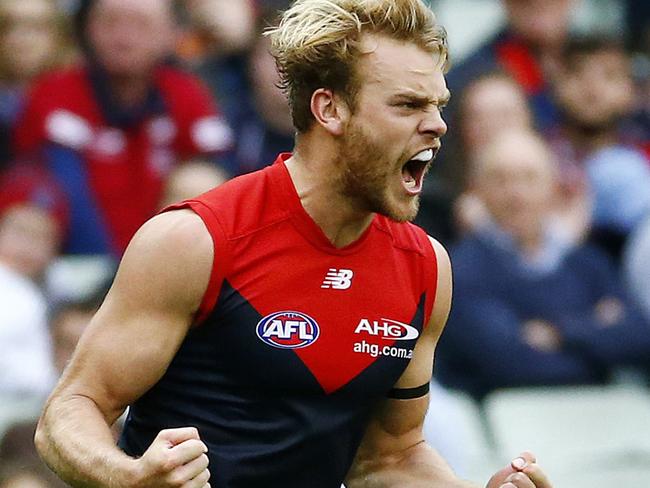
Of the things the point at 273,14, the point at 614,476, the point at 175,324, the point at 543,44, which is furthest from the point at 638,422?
the point at 175,324

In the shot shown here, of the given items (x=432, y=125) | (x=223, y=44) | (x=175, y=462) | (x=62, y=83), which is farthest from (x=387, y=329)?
(x=223, y=44)

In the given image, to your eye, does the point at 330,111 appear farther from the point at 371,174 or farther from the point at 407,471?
the point at 407,471

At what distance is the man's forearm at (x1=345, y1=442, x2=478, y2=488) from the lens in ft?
12.8

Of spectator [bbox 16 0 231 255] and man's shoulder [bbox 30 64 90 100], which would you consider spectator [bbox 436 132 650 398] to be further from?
man's shoulder [bbox 30 64 90 100]

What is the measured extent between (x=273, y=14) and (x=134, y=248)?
14.5 feet

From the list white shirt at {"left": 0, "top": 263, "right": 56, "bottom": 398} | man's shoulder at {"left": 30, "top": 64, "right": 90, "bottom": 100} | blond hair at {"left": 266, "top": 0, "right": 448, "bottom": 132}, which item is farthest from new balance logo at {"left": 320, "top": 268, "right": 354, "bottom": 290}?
man's shoulder at {"left": 30, "top": 64, "right": 90, "bottom": 100}

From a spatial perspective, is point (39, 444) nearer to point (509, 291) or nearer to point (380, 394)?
point (380, 394)

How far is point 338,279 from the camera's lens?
3.71 meters

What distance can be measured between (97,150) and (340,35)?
3.71 m

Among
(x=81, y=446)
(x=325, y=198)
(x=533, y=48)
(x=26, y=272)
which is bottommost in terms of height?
(x=26, y=272)

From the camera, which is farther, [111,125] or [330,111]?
[111,125]

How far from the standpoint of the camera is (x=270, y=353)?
358cm

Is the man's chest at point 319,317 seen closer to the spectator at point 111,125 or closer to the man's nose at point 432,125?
the man's nose at point 432,125

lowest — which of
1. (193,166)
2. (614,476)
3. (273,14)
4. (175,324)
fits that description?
(614,476)
